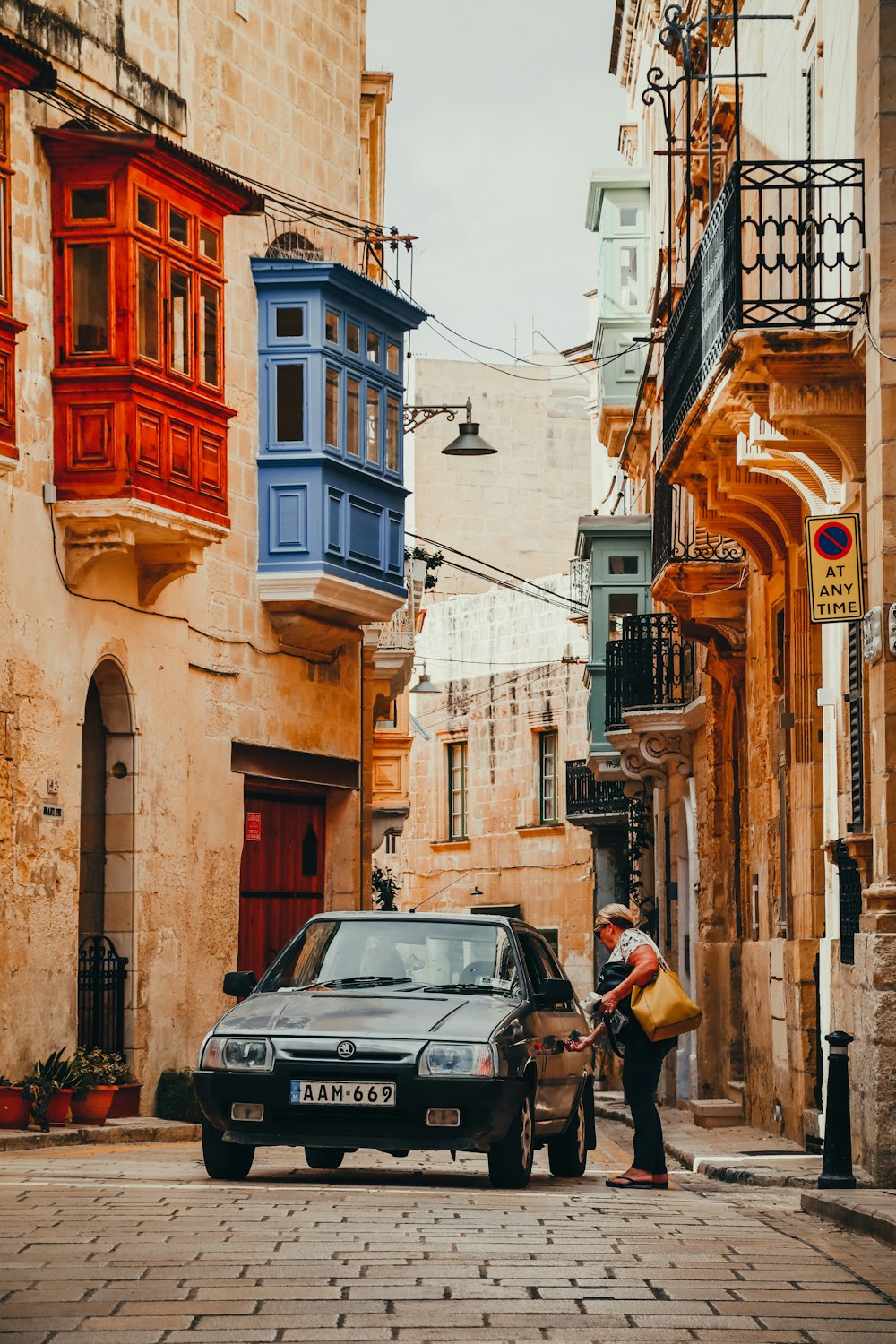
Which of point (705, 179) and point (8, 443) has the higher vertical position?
point (705, 179)

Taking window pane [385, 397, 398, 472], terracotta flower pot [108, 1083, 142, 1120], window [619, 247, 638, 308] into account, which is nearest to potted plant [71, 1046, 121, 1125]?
terracotta flower pot [108, 1083, 142, 1120]

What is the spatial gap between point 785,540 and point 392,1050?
8.87 metres

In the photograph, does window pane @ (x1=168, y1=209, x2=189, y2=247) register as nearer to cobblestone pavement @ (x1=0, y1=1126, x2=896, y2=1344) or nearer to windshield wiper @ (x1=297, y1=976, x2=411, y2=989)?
windshield wiper @ (x1=297, y1=976, x2=411, y2=989)

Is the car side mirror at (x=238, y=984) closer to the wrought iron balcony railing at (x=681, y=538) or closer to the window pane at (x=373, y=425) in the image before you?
the wrought iron balcony railing at (x=681, y=538)

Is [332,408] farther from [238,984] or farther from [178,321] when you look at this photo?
[238,984]

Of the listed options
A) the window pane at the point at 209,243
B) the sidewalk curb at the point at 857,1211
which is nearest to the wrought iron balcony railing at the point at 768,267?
the window pane at the point at 209,243

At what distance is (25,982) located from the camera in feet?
63.9

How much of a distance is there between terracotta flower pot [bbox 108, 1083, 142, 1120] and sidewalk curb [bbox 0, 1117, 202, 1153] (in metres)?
0.18

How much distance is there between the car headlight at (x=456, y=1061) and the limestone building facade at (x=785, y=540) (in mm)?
2397

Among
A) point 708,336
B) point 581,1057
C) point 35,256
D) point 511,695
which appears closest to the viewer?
point 581,1057

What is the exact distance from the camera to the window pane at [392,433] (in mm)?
27859

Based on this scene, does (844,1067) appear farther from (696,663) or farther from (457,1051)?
(696,663)

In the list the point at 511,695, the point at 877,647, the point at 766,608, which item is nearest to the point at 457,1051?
the point at 877,647

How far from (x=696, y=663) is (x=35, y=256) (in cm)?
1096
